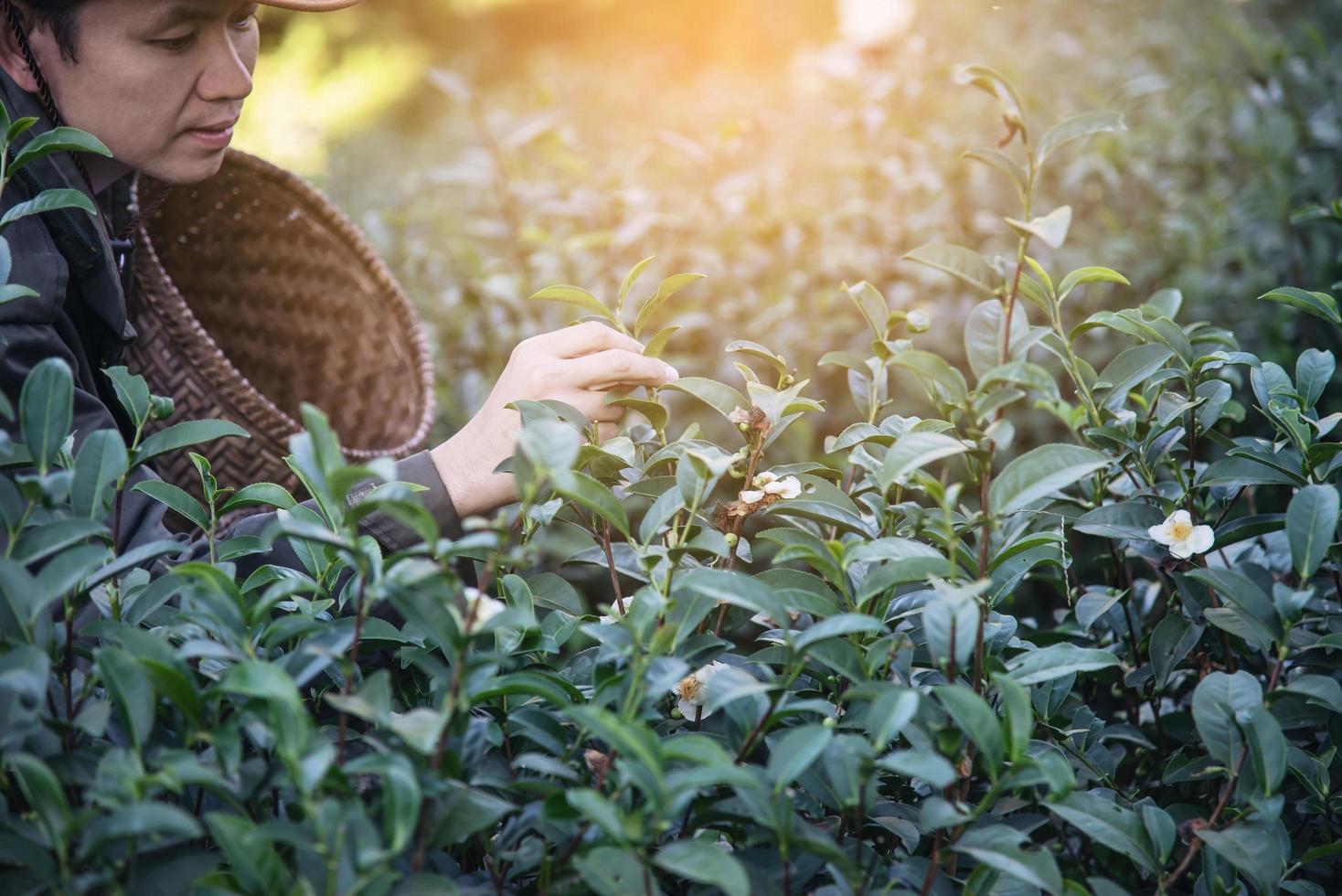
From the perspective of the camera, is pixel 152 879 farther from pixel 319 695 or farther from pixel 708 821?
pixel 708 821

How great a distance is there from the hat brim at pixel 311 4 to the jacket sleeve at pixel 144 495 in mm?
511

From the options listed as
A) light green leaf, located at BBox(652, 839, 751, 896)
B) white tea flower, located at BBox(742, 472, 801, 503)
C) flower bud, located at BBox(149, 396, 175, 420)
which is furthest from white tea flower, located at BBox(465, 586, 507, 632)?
flower bud, located at BBox(149, 396, 175, 420)

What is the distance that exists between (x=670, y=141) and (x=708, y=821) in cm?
208

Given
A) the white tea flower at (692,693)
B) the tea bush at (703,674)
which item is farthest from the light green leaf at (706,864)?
the white tea flower at (692,693)

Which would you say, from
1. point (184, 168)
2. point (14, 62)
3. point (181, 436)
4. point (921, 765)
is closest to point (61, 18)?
point (14, 62)

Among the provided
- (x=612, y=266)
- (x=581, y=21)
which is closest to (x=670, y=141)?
(x=612, y=266)

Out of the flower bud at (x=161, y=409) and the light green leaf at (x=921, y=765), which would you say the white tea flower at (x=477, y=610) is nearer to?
the light green leaf at (x=921, y=765)

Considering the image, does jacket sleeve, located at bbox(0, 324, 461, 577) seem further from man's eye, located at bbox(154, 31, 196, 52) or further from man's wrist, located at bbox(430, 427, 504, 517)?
Result: man's eye, located at bbox(154, 31, 196, 52)

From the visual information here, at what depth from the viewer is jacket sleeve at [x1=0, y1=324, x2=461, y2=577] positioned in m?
1.21

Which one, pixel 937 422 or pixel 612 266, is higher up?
pixel 937 422

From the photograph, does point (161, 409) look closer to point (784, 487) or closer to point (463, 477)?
point (463, 477)

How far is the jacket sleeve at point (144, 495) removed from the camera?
121cm

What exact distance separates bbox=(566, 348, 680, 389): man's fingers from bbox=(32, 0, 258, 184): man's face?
68 centimetres

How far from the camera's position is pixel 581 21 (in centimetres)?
933
